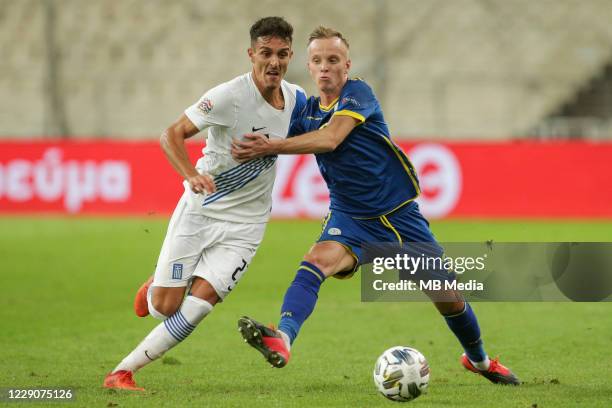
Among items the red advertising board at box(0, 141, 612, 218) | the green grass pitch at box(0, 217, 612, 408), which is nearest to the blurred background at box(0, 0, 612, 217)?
the red advertising board at box(0, 141, 612, 218)

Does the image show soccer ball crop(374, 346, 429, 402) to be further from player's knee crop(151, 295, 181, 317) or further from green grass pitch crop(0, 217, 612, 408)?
player's knee crop(151, 295, 181, 317)

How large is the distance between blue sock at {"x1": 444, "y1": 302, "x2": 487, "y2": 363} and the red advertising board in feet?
42.8

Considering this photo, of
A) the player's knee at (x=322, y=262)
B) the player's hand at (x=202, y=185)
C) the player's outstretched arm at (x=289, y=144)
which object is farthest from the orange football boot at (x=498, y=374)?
→ the player's hand at (x=202, y=185)

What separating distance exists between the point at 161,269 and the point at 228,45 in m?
21.1

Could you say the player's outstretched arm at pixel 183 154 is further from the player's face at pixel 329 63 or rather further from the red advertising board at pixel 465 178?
the red advertising board at pixel 465 178

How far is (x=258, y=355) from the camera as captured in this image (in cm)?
852

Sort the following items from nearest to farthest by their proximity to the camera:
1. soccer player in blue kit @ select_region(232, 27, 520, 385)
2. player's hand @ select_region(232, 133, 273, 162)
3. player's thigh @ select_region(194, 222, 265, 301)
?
player's hand @ select_region(232, 133, 273, 162) → soccer player in blue kit @ select_region(232, 27, 520, 385) → player's thigh @ select_region(194, 222, 265, 301)

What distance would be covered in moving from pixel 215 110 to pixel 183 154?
40cm

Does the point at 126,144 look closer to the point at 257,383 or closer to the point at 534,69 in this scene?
the point at 534,69

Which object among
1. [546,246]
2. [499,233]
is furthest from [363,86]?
[499,233]

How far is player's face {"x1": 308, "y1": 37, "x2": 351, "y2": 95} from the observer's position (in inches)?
263

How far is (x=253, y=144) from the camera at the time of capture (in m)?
6.41

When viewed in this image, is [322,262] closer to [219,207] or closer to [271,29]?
[219,207]

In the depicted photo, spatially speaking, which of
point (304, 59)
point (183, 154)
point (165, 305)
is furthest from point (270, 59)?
point (304, 59)
